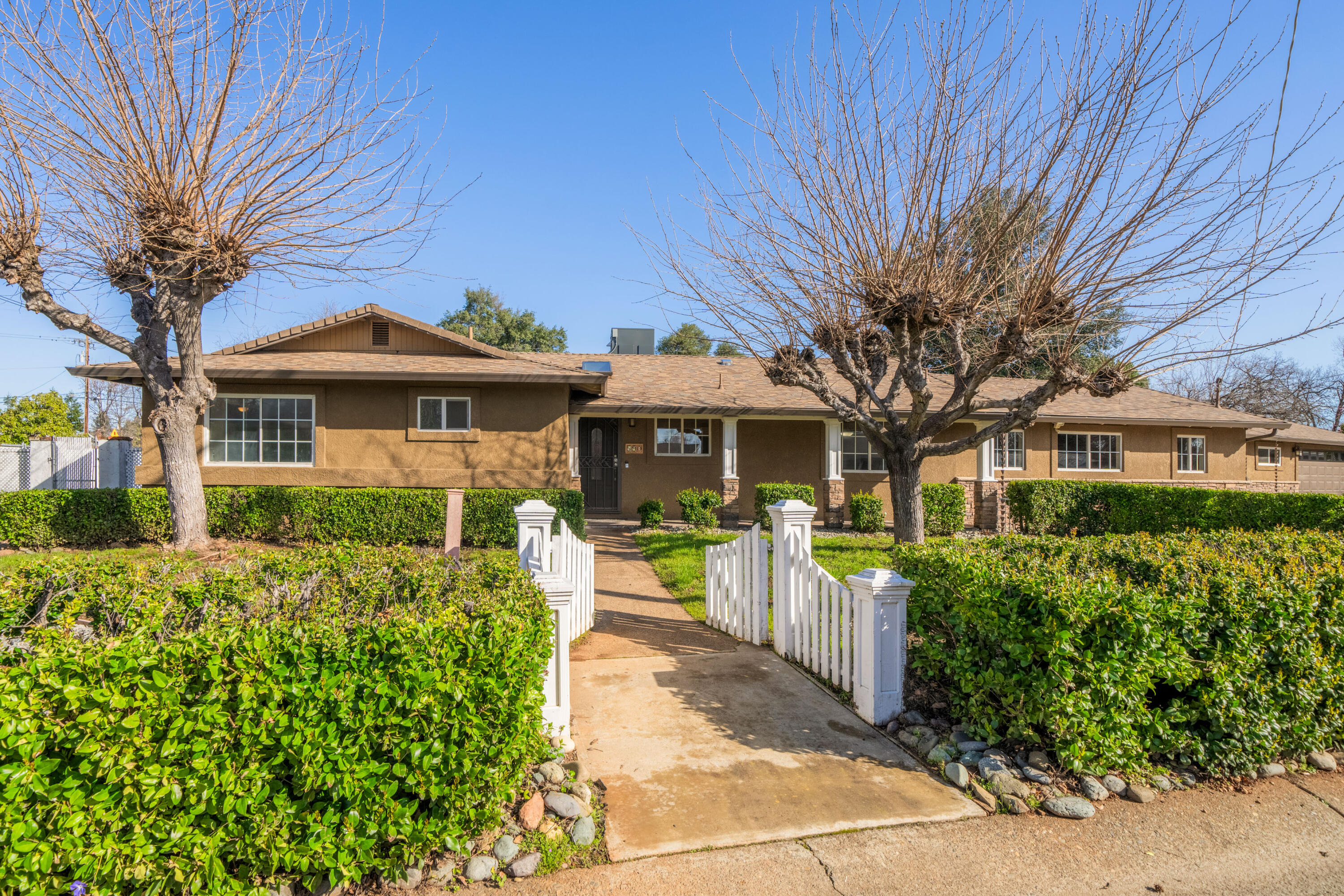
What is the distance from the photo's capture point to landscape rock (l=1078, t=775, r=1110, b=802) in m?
3.46

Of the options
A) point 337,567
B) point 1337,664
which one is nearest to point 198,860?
point 337,567

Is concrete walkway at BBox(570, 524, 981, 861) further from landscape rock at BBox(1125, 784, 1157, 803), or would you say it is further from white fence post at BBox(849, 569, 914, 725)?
landscape rock at BBox(1125, 784, 1157, 803)

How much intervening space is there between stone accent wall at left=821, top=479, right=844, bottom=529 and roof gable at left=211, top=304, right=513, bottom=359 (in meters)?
7.41

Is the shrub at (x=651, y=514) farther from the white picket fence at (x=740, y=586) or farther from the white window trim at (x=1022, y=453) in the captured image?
the white window trim at (x=1022, y=453)

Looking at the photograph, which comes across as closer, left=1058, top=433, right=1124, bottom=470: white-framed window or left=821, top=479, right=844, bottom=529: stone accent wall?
left=821, top=479, right=844, bottom=529: stone accent wall

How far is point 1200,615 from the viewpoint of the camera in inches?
144

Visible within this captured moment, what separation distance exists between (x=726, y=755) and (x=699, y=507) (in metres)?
10.1

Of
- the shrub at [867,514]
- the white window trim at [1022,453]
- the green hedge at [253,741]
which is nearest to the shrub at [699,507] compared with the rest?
the shrub at [867,514]

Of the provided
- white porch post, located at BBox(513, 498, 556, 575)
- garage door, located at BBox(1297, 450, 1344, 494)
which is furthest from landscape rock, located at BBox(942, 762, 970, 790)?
garage door, located at BBox(1297, 450, 1344, 494)

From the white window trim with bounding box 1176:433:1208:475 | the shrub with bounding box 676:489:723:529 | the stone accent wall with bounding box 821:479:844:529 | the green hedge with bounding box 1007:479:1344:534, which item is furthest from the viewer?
the white window trim with bounding box 1176:433:1208:475

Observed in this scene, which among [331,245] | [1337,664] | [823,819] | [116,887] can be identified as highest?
[331,245]

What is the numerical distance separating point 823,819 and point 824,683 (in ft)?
6.33

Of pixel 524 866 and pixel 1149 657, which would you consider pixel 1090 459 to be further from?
pixel 524 866

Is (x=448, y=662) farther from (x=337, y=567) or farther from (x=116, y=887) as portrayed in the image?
(x=337, y=567)
